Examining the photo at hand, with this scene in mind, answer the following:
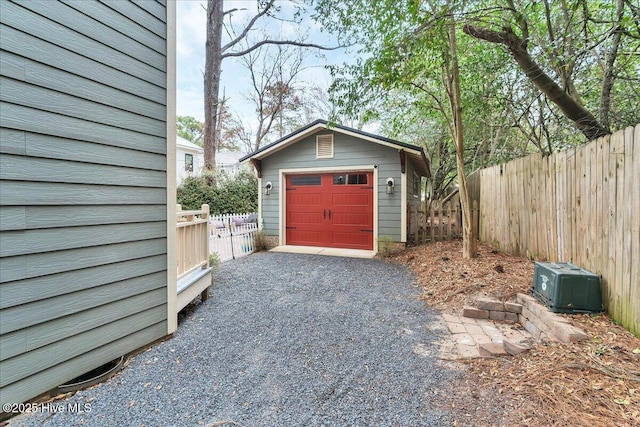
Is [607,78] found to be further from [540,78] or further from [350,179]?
[350,179]

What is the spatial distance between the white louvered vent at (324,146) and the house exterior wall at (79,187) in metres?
5.03

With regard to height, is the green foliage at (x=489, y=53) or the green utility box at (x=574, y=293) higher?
the green foliage at (x=489, y=53)

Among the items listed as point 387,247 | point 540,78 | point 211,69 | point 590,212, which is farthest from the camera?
point 211,69

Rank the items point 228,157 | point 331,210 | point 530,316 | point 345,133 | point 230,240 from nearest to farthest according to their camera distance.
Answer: point 530,316 → point 230,240 → point 345,133 → point 331,210 → point 228,157

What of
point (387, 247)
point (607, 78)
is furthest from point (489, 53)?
point (387, 247)

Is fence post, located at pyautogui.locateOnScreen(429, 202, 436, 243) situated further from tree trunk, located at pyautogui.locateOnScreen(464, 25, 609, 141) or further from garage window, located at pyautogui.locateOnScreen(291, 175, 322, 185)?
tree trunk, located at pyautogui.locateOnScreen(464, 25, 609, 141)

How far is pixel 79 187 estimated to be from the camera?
2076 millimetres

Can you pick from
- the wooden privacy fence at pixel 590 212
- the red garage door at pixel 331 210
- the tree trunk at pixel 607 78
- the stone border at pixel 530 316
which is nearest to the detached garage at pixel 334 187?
the red garage door at pixel 331 210

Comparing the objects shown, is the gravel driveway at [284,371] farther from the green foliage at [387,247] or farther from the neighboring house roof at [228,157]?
the neighboring house roof at [228,157]

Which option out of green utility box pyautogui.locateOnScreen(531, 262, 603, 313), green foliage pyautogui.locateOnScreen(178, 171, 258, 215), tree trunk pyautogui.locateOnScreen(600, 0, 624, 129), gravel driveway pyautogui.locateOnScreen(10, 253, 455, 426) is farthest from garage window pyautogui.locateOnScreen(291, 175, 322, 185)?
green utility box pyautogui.locateOnScreen(531, 262, 603, 313)

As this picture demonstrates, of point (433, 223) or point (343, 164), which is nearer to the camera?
point (433, 223)

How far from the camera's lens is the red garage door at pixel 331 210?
7.36 metres

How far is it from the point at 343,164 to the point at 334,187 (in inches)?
25.6

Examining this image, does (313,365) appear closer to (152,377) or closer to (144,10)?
(152,377)
